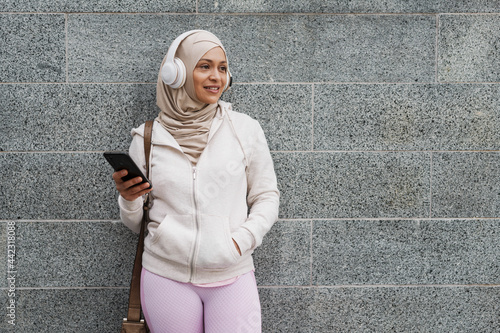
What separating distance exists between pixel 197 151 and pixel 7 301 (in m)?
1.90

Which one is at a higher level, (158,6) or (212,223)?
(158,6)

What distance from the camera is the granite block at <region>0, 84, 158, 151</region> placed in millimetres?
3312

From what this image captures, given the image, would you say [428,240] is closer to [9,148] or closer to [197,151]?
[197,151]

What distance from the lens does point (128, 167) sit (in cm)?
238

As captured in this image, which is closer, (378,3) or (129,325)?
(129,325)

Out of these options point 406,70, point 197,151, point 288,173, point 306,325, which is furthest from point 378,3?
point 306,325

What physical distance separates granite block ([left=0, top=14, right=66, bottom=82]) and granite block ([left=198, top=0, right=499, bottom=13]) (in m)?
1.04

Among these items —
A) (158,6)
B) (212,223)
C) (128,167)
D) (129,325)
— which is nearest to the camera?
(128,167)

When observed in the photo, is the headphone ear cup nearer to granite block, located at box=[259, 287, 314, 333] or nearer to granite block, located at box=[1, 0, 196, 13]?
granite block, located at box=[1, 0, 196, 13]

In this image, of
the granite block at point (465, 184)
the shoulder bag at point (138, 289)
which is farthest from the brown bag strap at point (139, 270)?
the granite block at point (465, 184)

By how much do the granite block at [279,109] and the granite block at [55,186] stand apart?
1.08m

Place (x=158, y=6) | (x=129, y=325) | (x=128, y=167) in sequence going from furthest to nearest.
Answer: (x=158, y=6), (x=129, y=325), (x=128, y=167)

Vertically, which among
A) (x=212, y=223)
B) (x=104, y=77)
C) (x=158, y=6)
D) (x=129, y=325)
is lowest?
(x=129, y=325)

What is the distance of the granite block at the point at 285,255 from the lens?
11.1 feet
